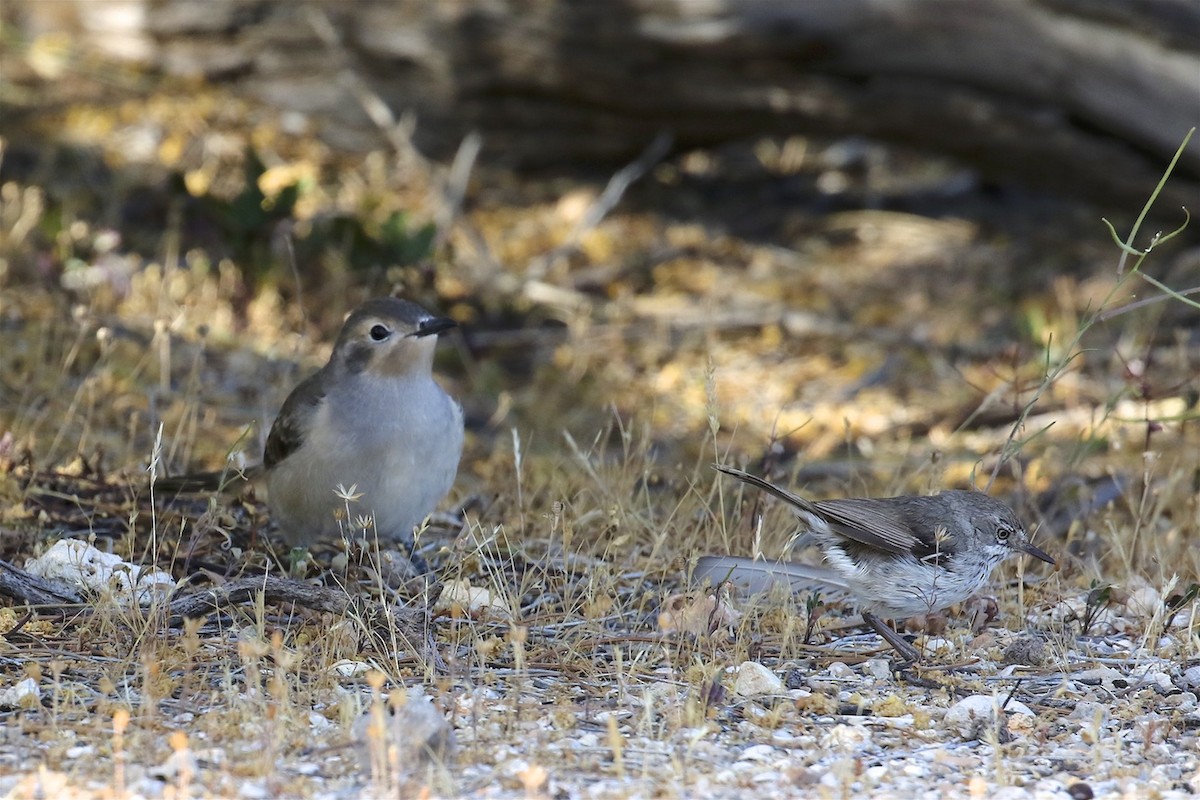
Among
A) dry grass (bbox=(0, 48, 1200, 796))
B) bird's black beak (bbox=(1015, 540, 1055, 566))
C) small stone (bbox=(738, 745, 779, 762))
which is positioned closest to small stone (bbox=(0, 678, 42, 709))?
dry grass (bbox=(0, 48, 1200, 796))

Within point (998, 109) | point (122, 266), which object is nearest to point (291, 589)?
point (122, 266)

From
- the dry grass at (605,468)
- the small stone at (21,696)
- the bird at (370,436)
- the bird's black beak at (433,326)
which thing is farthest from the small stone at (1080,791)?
the bird's black beak at (433,326)

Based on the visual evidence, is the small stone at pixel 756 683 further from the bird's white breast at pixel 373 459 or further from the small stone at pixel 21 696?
the small stone at pixel 21 696

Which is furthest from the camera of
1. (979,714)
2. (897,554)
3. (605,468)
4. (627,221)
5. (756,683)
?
(627,221)

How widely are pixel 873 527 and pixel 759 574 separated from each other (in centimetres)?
44

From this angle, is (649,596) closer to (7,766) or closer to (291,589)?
(291,589)

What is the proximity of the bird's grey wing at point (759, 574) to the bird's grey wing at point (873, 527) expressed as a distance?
0.56 feet

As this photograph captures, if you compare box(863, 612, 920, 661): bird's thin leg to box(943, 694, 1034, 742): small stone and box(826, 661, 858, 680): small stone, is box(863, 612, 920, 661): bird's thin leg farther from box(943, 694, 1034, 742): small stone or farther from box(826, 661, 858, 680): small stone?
box(943, 694, 1034, 742): small stone

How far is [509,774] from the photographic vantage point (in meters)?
3.88

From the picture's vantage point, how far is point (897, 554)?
203 inches

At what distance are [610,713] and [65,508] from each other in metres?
2.80

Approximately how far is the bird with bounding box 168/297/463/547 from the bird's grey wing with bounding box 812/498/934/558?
158 centimetres

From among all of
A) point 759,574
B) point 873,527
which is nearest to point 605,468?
point 759,574

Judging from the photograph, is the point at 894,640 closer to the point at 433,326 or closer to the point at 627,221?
the point at 433,326
